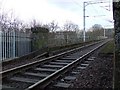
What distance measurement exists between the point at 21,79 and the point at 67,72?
2290 mm

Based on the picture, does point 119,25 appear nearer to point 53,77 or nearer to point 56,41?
point 53,77

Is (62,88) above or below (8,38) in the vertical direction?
below

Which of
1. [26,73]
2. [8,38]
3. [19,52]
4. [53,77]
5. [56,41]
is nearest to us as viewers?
[53,77]

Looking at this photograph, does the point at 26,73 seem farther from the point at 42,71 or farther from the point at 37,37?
the point at 37,37

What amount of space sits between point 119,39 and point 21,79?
4097mm

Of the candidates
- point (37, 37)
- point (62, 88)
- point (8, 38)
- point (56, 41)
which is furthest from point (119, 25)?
point (56, 41)

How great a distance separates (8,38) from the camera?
1465cm

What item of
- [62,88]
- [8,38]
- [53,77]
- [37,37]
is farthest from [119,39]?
[37,37]

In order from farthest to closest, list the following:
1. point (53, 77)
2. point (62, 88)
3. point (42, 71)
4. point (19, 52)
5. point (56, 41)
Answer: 1. point (56, 41)
2. point (19, 52)
3. point (42, 71)
4. point (53, 77)
5. point (62, 88)

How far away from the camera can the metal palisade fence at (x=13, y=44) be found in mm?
13989

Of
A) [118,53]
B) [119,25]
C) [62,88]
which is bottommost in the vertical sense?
[62,88]

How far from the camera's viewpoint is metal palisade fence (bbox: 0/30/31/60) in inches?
551

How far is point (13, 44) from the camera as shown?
15258 millimetres

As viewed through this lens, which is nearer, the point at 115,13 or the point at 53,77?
the point at 115,13
